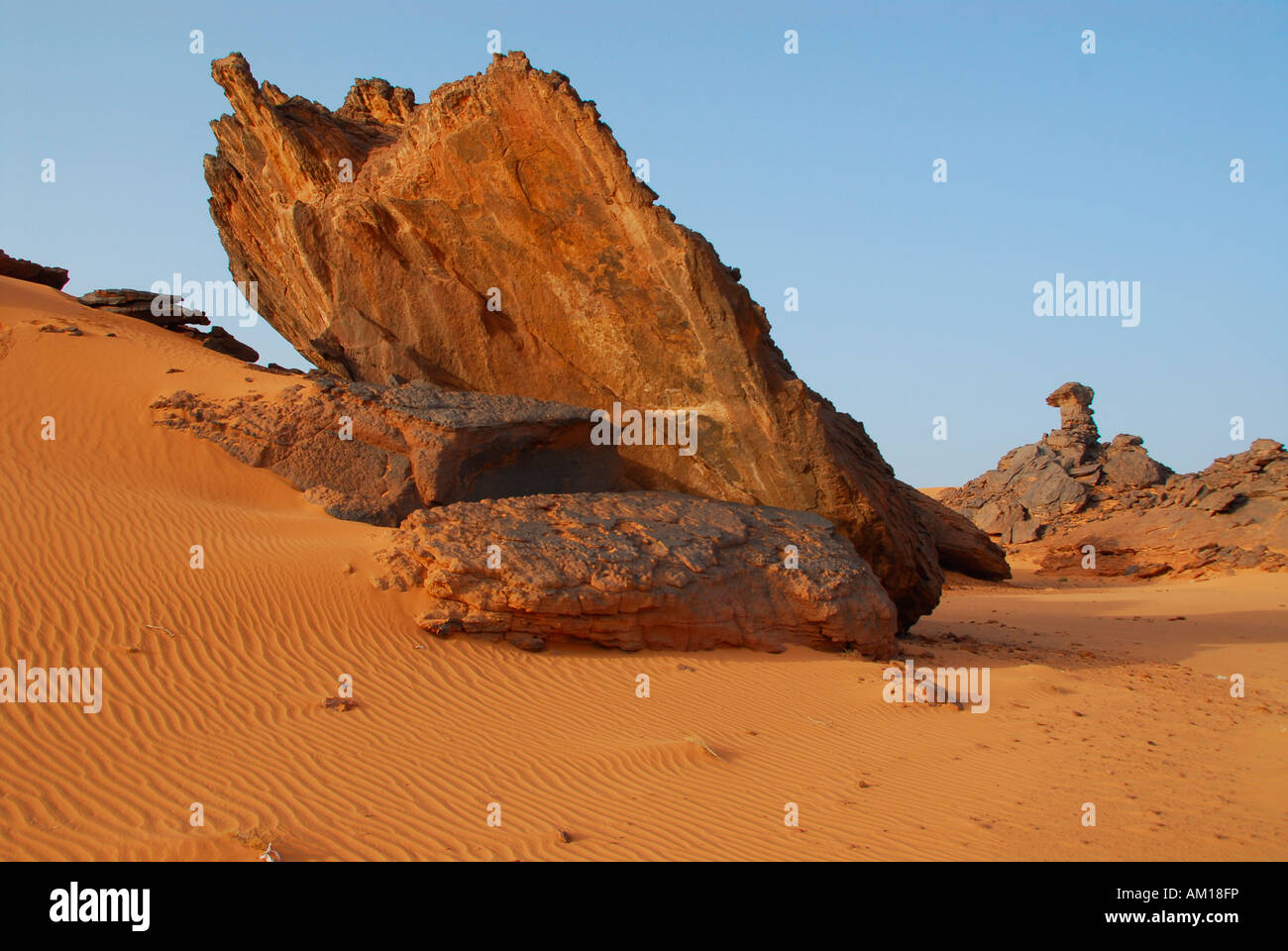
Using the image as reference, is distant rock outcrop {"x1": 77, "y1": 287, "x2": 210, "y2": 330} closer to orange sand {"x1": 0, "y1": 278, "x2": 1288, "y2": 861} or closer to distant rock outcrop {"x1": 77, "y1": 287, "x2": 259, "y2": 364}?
distant rock outcrop {"x1": 77, "y1": 287, "x2": 259, "y2": 364}

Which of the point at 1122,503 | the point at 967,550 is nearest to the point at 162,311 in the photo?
the point at 967,550

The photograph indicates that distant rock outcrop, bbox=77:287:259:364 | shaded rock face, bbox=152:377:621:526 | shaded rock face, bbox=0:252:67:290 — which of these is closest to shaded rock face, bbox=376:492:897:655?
shaded rock face, bbox=152:377:621:526

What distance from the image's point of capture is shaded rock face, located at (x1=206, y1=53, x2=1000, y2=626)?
38.3 ft

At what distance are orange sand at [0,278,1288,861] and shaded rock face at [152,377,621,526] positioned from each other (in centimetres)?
39

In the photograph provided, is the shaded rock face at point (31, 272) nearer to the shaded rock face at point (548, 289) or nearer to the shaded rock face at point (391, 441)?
the shaded rock face at point (548, 289)

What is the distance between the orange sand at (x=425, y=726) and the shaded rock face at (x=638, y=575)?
0.30 meters

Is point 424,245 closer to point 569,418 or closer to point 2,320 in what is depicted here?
point 569,418

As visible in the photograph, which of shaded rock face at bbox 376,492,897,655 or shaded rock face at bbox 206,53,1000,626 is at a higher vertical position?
shaded rock face at bbox 206,53,1000,626

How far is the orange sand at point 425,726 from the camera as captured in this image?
570 centimetres

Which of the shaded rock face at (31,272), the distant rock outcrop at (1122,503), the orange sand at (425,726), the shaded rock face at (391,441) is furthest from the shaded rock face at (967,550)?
the shaded rock face at (31,272)

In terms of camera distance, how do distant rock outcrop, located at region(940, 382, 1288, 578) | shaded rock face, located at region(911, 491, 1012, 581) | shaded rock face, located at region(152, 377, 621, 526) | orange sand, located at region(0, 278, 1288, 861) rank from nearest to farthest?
1. orange sand, located at region(0, 278, 1288, 861)
2. shaded rock face, located at region(152, 377, 621, 526)
3. shaded rock face, located at region(911, 491, 1012, 581)
4. distant rock outcrop, located at region(940, 382, 1288, 578)

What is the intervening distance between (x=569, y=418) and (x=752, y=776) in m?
5.75

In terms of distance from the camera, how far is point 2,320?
13.3 meters
